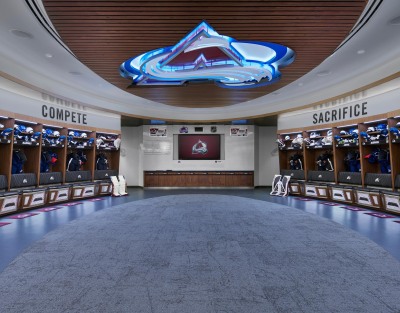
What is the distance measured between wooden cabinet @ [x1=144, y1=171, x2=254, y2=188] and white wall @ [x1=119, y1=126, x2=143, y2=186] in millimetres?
916

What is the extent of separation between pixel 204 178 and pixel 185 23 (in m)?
8.70

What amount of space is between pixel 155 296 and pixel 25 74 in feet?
20.1

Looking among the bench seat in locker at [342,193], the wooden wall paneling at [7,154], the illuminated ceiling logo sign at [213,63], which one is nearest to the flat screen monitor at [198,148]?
the illuminated ceiling logo sign at [213,63]

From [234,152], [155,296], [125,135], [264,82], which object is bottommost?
[155,296]

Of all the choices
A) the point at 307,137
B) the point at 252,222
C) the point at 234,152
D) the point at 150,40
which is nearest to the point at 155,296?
the point at 252,222

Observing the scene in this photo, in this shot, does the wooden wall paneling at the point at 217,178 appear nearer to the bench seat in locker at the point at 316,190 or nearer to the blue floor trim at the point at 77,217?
the bench seat in locker at the point at 316,190

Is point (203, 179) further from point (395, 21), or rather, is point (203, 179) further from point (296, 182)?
point (395, 21)

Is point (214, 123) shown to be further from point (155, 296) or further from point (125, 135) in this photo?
point (155, 296)

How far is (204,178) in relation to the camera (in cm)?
1183

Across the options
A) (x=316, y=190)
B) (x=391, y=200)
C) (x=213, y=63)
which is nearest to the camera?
(x=391, y=200)

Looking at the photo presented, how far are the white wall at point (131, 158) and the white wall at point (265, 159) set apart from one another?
558 centimetres

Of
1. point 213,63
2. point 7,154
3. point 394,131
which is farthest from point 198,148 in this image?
point 394,131

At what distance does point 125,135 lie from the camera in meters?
12.1


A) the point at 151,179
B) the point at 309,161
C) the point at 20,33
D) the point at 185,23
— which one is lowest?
the point at 151,179
